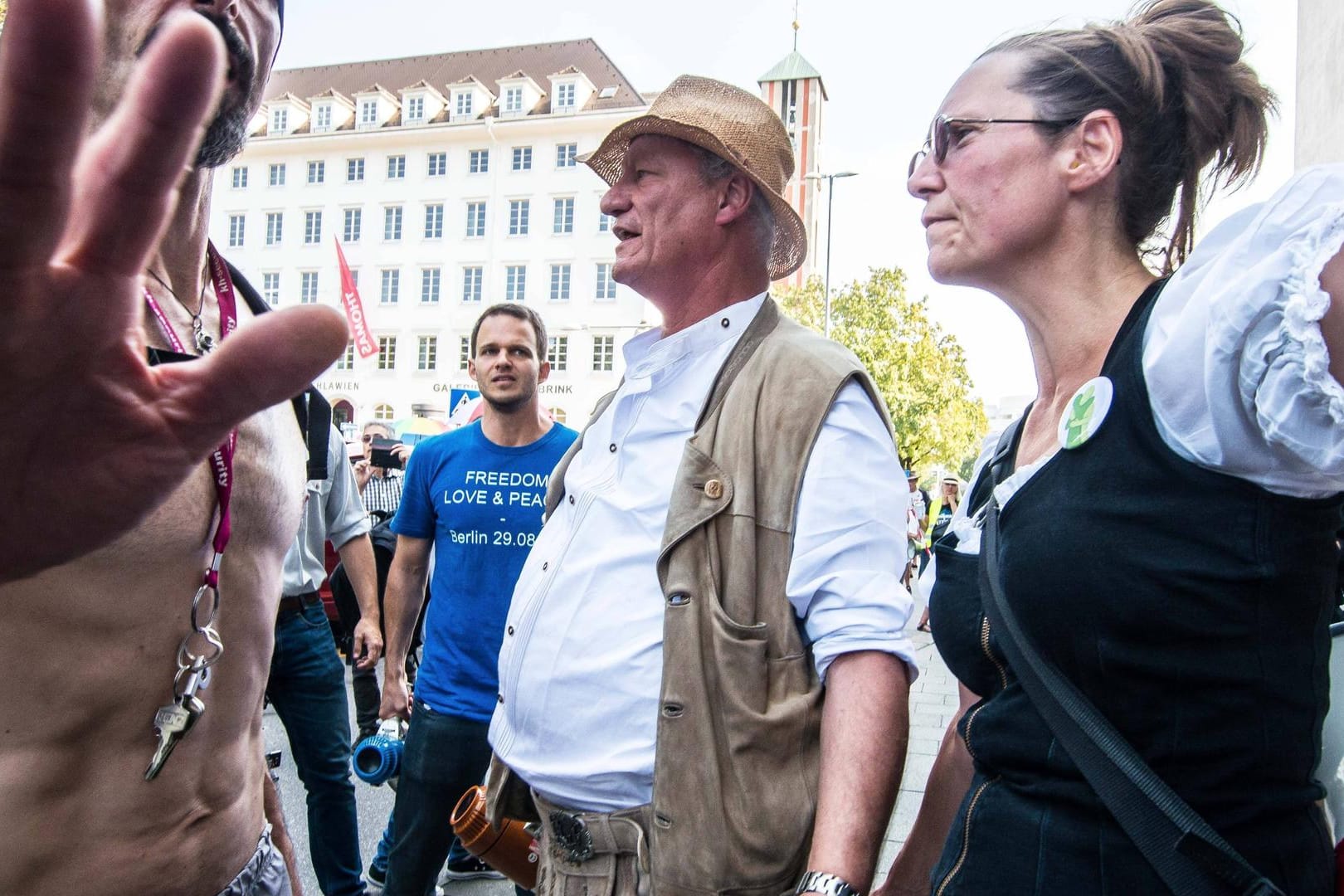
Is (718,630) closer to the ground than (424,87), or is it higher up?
closer to the ground

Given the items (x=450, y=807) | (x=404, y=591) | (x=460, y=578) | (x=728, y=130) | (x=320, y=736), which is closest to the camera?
(x=728, y=130)

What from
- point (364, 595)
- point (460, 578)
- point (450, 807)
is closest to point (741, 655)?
point (450, 807)

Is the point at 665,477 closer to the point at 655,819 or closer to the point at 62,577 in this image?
the point at 655,819

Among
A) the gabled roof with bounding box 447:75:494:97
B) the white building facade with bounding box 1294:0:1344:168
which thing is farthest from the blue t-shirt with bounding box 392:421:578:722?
the gabled roof with bounding box 447:75:494:97

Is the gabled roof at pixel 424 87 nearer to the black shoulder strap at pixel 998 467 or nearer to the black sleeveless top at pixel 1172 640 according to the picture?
the black shoulder strap at pixel 998 467

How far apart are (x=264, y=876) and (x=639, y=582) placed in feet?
2.75

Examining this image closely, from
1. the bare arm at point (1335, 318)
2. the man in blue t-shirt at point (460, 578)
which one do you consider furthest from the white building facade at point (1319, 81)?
the bare arm at point (1335, 318)

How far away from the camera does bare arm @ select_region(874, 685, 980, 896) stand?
70.8 inches

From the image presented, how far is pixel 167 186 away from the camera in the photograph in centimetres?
75

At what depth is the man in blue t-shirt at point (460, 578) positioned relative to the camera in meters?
3.57

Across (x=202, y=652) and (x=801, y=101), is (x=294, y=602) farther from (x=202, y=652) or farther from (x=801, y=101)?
(x=801, y=101)

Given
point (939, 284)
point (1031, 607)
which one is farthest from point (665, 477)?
point (1031, 607)

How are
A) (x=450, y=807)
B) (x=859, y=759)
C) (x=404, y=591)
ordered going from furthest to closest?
(x=404, y=591) → (x=450, y=807) → (x=859, y=759)

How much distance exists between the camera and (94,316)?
794 millimetres
